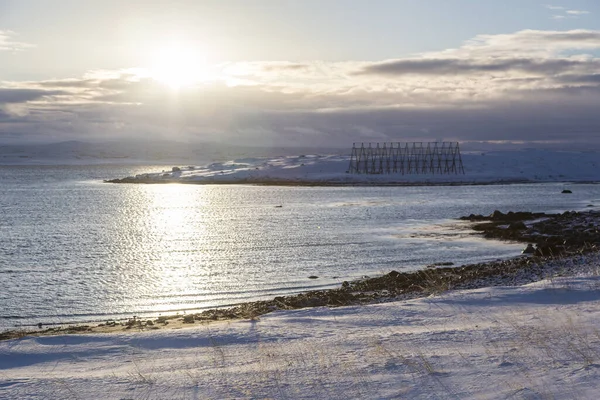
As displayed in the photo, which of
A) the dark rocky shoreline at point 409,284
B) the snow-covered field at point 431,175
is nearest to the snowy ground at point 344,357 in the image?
the dark rocky shoreline at point 409,284

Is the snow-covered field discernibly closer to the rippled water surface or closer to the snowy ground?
the rippled water surface

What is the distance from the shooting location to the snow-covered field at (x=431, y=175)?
101000 mm

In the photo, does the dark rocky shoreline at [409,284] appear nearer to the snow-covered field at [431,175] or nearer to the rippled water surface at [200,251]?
the rippled water surface at [200,251]

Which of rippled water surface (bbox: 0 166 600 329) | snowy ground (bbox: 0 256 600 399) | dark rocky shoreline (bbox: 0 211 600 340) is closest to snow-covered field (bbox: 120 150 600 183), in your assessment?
rippled water surface (bbox: 0 166 600 329)

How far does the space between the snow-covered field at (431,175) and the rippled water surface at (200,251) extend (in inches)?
1765

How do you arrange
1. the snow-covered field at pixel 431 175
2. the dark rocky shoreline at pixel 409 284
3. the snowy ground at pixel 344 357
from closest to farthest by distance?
the snowy ground at pixel 344 357 < the dark rocky shoreline at pixel 409 284 < the snow-covered field at pixel 431 175

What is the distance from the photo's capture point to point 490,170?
110 metres

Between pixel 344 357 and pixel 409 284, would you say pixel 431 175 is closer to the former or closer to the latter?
pixel 409 284

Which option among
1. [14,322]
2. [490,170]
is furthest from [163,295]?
[490,170]

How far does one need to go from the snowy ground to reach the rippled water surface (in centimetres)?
706

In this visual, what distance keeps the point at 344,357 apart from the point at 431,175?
98836mm

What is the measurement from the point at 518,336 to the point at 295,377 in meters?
3.29

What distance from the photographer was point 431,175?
4131 inches

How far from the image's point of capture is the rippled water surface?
1847cm
